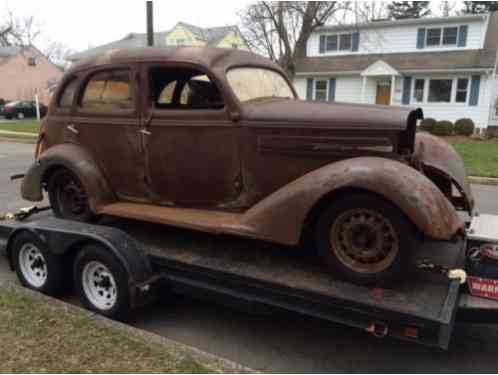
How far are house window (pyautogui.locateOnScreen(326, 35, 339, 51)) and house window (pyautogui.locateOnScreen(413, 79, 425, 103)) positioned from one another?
4.77 meters

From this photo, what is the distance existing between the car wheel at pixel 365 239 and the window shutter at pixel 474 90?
1986 centimetres

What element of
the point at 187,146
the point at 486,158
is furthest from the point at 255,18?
the point at 187,146

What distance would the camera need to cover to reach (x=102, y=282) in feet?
12.4

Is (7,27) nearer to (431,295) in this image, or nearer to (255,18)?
(255,18)

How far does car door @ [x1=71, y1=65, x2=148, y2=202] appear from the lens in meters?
4.05

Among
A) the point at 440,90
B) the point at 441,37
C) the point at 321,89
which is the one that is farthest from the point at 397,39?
the point at 321,89

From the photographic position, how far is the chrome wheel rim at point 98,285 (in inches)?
146

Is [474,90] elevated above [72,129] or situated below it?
above

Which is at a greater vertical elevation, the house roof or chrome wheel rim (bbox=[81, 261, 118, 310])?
the house roof

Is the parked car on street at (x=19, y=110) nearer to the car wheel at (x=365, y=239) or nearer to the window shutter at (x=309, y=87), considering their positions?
the window shutter at (x=309, y=87)

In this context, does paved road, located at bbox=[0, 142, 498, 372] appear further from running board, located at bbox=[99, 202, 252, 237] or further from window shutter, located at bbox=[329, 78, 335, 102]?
window shutter, located at bbox=[329, 78, 335, 102]

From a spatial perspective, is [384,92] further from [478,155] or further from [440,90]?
[478,155]

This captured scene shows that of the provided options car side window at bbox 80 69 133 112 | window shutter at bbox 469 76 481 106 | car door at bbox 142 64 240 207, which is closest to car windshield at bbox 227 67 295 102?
car door at bbox 142 64 240 207

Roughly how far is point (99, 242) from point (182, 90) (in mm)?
1625
